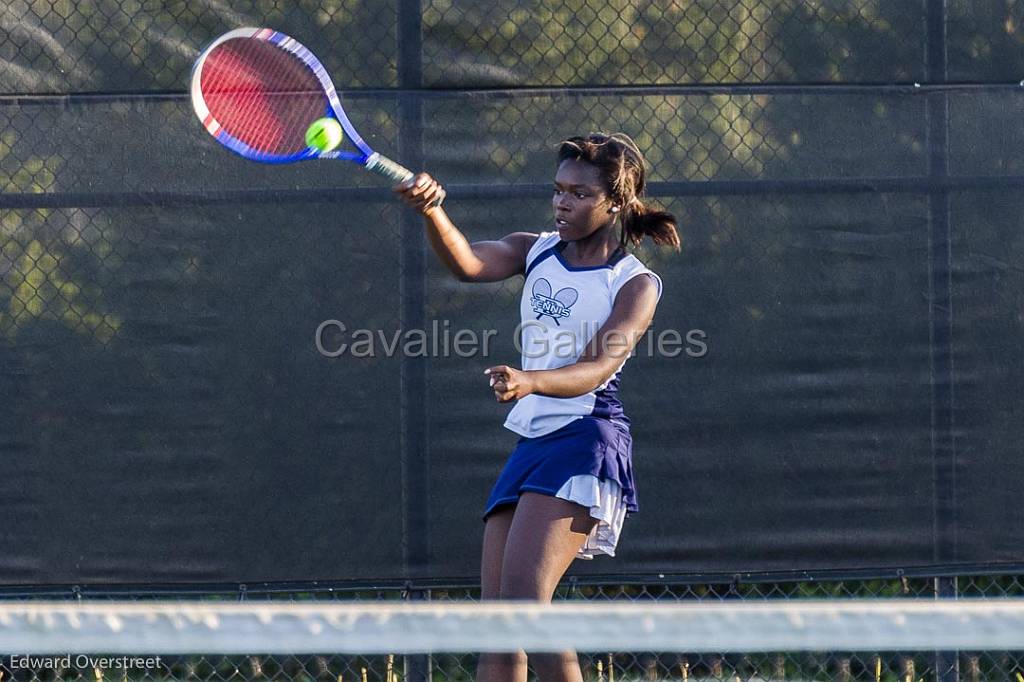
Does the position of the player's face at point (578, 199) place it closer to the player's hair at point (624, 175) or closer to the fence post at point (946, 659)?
the player's hair at point (624, 175)

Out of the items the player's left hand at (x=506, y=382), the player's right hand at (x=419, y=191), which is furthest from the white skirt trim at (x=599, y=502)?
the player's right hand at (x=419, y=191)

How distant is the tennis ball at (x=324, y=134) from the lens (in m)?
3.04

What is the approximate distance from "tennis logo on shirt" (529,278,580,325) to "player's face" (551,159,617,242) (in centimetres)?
14

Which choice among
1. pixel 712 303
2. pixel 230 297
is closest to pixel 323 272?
pixel 230 297

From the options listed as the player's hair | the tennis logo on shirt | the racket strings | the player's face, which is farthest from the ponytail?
the racket strings

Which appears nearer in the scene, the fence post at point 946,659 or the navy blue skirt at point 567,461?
the navy blue skirt at point 567,461

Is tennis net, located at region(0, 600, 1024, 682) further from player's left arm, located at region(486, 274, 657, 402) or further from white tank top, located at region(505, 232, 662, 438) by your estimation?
white tank top, located at region(505, 232, 662, 438)

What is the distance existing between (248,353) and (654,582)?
4.59ft

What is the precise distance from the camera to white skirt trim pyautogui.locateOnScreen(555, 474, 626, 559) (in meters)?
2.76

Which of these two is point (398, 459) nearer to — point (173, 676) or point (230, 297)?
point (230, 297)

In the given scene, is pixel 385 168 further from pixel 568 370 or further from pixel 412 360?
pixel 412 360

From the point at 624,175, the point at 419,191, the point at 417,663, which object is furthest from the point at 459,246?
the point at 417,663

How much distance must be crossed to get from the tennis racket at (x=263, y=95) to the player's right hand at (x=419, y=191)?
0.16m

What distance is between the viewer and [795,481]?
146 inches
